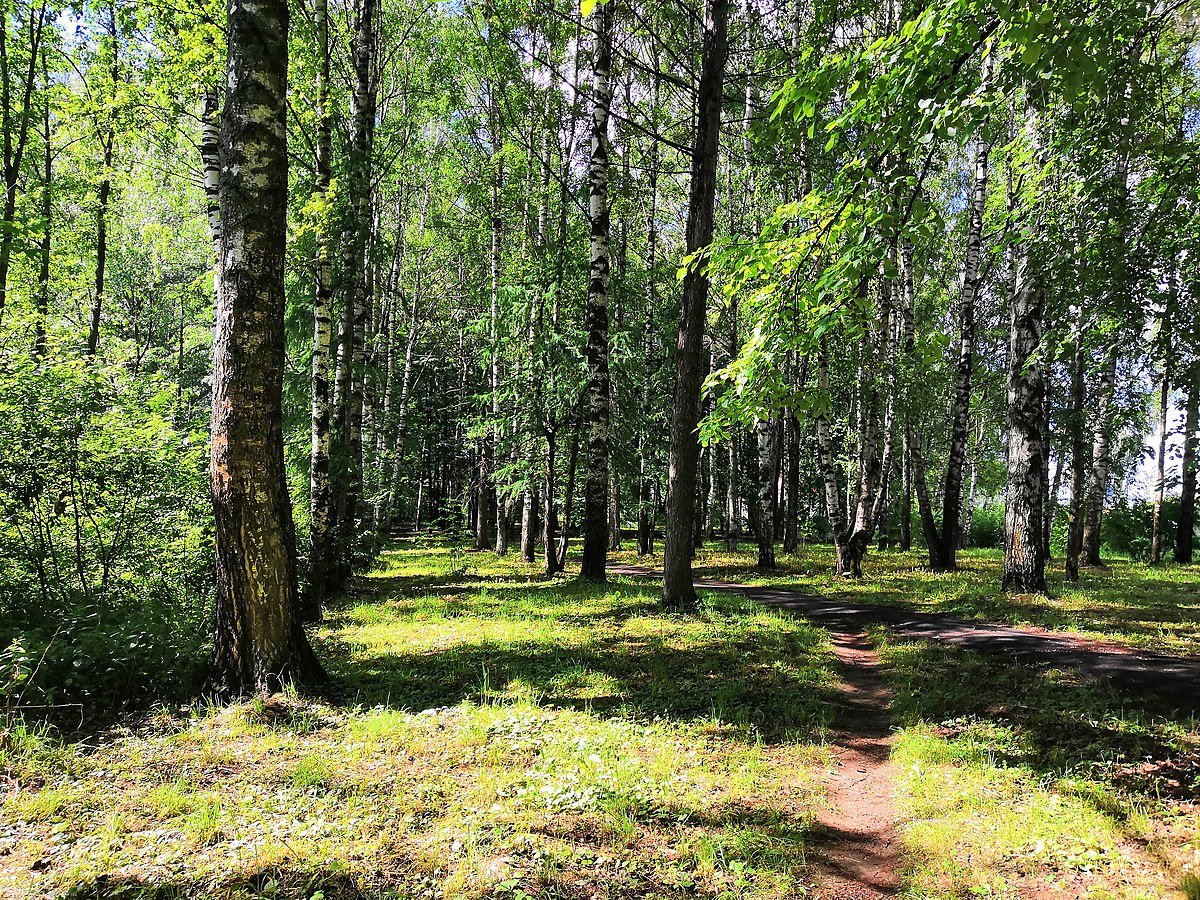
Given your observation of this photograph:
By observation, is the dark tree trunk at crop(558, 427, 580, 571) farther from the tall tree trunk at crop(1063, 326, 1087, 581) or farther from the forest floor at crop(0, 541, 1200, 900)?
the tall tree trunk at crop(1063, 326, 1087, 581)

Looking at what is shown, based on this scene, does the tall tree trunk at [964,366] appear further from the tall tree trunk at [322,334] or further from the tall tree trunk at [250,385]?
the tall tree trunk at [250,385]

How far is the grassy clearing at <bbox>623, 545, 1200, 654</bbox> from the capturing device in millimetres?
7828

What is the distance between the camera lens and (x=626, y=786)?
12.4ft

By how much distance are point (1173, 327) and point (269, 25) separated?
10831mm

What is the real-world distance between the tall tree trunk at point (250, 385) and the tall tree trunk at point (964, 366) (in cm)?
1526

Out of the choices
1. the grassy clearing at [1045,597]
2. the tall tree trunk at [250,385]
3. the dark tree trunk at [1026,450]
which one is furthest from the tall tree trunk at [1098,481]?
the tall tree trunk at [250,385]

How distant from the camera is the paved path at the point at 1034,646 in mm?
5141

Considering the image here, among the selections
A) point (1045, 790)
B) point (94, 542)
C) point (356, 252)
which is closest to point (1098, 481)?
point (1045, 790)

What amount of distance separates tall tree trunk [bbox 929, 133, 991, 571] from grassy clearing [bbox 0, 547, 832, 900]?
37.7 feet

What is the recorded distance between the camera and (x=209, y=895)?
2.67 meters

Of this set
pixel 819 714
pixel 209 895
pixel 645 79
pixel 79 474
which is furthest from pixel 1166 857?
pixel 645 79

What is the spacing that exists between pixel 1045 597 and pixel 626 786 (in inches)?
398

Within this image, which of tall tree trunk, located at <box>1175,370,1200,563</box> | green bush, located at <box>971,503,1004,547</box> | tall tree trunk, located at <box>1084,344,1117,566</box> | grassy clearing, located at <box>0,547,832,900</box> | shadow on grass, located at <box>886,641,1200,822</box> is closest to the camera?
grassy clearing, located at <box>0,547,832,900</box>

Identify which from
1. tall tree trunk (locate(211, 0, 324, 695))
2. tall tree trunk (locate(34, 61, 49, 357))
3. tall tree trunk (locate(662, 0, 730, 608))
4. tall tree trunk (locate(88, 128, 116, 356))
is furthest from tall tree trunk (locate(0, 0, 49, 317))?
tall tree trunk (locate(662, 0, 730, 608))
